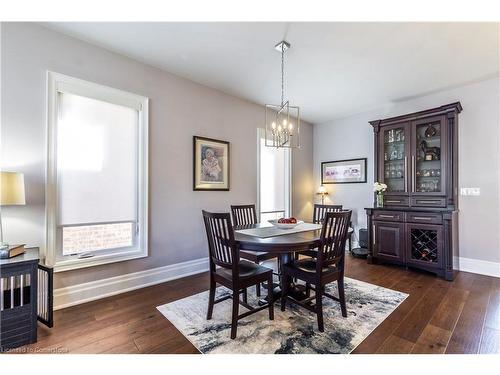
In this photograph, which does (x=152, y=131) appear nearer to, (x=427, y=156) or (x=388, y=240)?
(x=388, y=240)

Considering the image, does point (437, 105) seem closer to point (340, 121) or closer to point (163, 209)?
point (340, 121)

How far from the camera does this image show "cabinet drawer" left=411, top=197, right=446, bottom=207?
345cm

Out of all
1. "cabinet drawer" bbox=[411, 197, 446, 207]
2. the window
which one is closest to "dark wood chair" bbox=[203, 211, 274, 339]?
the window

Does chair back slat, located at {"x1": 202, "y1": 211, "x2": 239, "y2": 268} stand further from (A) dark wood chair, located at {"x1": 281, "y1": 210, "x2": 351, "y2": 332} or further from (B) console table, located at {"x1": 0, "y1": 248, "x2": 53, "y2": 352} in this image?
(B) console table, located at {"x1": 0, "y1": 248, "x2": 53, "y2": 352}

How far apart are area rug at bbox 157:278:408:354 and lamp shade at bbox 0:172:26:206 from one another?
1528mm

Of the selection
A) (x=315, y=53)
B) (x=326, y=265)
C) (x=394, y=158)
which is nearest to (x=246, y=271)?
(x=326, y=265)

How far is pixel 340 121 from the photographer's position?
4.98 m

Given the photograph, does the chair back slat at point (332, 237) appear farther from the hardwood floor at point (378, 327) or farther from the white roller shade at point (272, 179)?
the white roller shade at point (272, 179)

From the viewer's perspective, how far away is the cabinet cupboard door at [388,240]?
141 inches

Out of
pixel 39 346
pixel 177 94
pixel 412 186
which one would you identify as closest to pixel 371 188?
pixel 412 186

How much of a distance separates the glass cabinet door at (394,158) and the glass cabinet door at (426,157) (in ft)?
0.49

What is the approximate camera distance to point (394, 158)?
3984mm

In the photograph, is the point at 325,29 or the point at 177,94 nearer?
the point at 325,29
